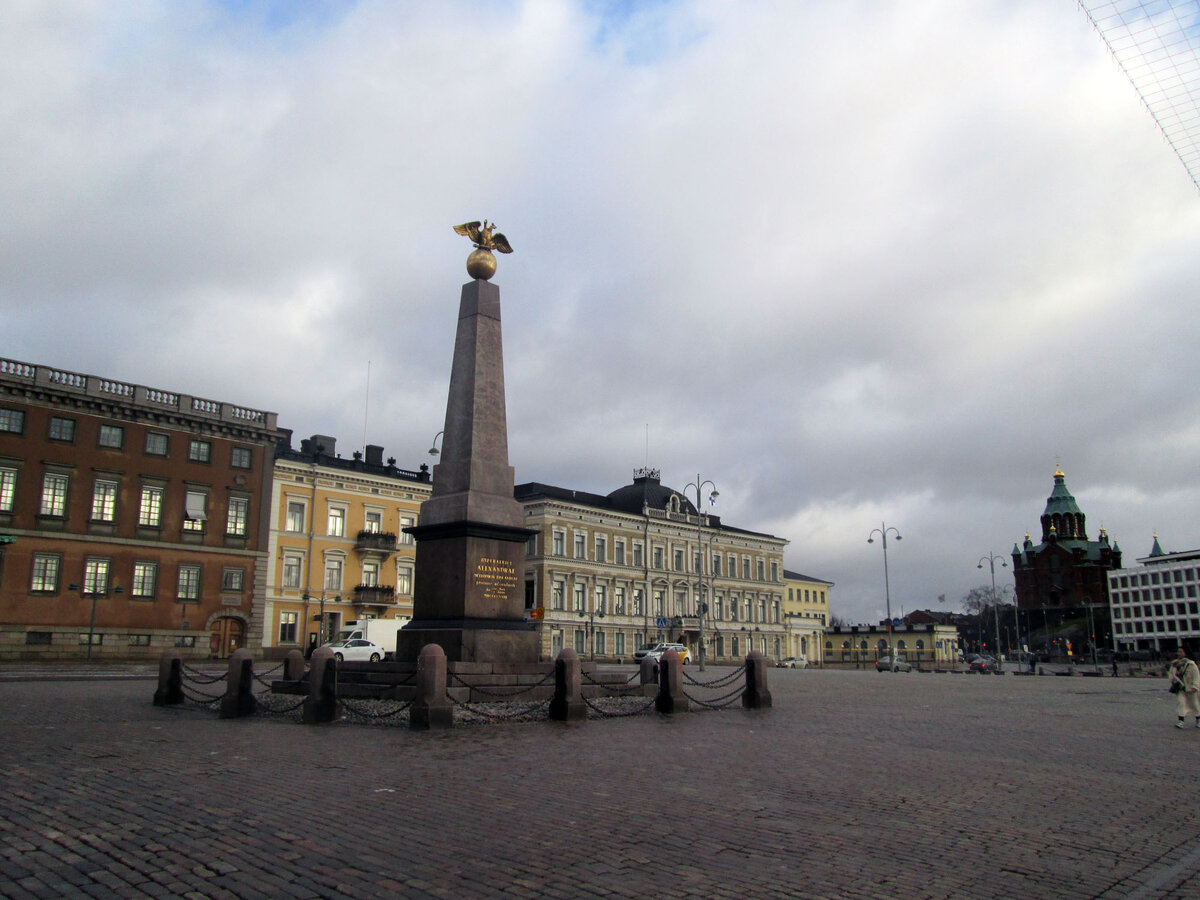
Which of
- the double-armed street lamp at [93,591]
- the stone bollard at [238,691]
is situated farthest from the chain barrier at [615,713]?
the double-armed street lamp at [93,591]

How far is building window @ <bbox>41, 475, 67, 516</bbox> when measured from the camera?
42844mm

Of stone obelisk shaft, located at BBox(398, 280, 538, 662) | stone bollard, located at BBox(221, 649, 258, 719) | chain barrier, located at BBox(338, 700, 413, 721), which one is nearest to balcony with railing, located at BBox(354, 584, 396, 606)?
stone obelisk shaft, located at BBox(398, 280, 538, 662)

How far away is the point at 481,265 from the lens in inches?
772

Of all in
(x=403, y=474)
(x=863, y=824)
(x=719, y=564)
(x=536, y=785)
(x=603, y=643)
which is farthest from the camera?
(x=719, y=564)

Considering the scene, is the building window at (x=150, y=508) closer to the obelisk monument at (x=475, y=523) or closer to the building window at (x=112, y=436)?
the building window at (x=112, y=436)

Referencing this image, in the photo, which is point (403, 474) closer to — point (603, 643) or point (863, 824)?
point (603, 643)

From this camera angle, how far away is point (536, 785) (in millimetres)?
8672

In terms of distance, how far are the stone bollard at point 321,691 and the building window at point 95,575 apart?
34.9m

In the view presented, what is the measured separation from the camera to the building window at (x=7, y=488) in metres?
41.8

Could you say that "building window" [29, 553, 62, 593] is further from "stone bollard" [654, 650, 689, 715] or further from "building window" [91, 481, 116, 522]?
"stone bollard" [654, 650, 689, 715]

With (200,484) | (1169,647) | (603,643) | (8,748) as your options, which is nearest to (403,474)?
(200,484)

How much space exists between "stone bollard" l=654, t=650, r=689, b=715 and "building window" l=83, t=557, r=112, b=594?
36.2m

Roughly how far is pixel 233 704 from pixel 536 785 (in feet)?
29.0

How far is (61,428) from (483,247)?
33400 millimetres
